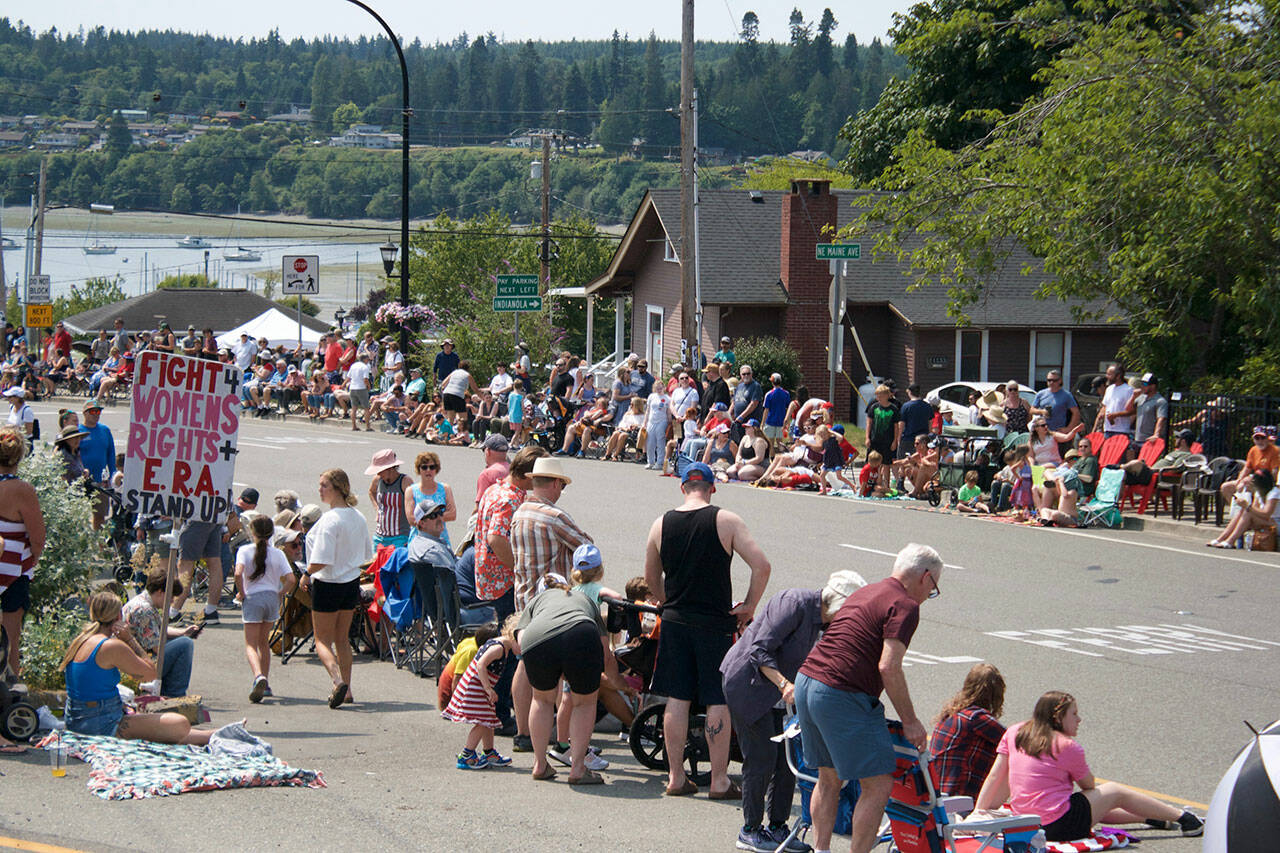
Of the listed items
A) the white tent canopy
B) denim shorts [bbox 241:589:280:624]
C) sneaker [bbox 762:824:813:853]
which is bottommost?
sneaker [bbox 762:824:813:853]

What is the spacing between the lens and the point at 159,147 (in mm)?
148625

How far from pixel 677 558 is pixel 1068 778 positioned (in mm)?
2413

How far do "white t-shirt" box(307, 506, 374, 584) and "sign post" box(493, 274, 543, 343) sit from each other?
63.3 feet

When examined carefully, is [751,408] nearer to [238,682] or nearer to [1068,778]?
[238,682]

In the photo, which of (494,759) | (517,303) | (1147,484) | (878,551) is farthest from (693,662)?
(517,303)

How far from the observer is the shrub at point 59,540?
10.3 m

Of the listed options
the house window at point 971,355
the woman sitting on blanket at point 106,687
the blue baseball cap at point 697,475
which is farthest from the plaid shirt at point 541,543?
the house window at point 971,355

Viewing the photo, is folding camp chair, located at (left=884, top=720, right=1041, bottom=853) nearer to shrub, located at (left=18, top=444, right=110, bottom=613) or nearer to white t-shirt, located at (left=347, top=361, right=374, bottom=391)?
shrub, located at (left=18, top=444, right=110, bottom=613)

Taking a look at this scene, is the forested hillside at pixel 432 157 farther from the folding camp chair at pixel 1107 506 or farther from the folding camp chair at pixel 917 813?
A: the folding camp chair at pixel 917 813

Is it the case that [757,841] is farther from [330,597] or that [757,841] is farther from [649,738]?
[330,597]

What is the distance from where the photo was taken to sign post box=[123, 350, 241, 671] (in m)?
9.23

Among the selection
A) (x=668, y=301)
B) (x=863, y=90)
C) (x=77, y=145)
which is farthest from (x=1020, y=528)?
(x=863, y=90)

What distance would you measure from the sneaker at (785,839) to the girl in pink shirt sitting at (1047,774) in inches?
40.6

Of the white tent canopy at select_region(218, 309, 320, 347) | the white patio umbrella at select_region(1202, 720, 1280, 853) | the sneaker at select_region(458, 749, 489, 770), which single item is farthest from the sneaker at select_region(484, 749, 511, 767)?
the white tent canopy at select_region(218, 309, 320, 347)
